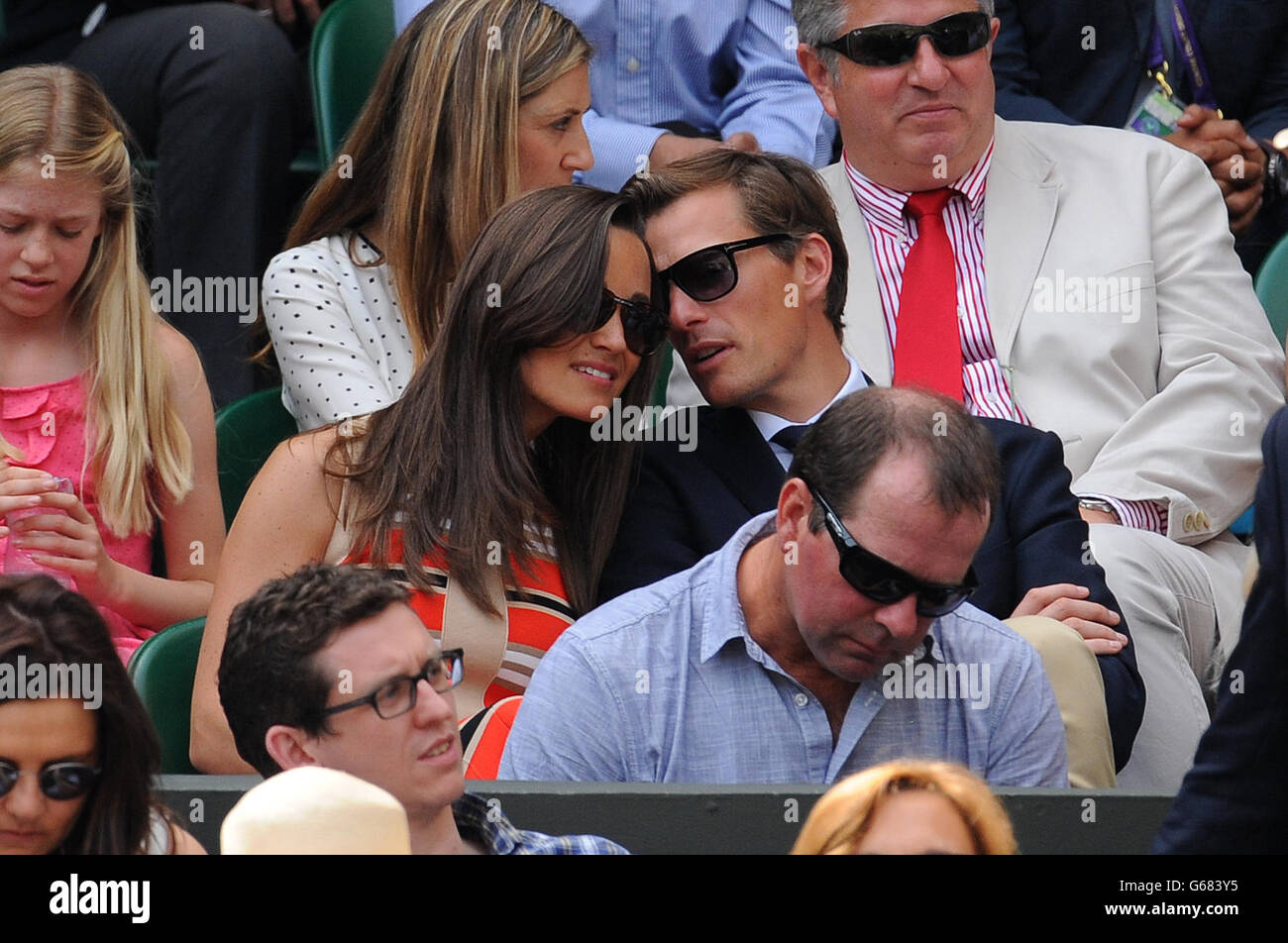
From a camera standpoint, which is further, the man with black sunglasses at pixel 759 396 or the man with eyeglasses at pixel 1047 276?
the man with eyeglasses at pixel 1047 276

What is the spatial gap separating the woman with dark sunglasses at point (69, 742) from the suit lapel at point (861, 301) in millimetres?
1624

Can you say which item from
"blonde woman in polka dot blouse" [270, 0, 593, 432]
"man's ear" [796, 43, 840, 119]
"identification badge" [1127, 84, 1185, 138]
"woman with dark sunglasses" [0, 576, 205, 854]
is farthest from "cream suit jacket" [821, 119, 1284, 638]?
"woman with dark sunglasses" [0, 576, 205, 854]

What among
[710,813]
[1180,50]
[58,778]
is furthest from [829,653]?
[1180,50]

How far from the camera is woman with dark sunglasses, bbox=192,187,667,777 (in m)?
2.54

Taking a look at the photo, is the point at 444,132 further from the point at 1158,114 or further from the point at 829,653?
the point at 1158,114

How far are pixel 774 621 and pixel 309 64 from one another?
6.53 feet

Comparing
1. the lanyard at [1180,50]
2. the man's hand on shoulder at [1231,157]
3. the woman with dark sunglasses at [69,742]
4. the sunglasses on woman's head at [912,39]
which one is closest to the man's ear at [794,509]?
the woman with dark sunglasses at [69,742]

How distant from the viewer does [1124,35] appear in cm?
388

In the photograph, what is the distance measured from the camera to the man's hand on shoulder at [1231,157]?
12.3 ft

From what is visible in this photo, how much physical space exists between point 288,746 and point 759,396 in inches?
46.8

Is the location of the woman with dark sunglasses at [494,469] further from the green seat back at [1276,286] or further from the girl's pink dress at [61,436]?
the green seat back at [1276,286]

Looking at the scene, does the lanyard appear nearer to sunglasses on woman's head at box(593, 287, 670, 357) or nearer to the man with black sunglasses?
the man with black sunglasses

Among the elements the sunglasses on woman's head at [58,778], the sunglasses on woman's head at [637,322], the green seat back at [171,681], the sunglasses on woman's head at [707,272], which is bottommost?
the sunglasses on woman's head at [58,778]

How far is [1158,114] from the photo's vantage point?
12.7ft
